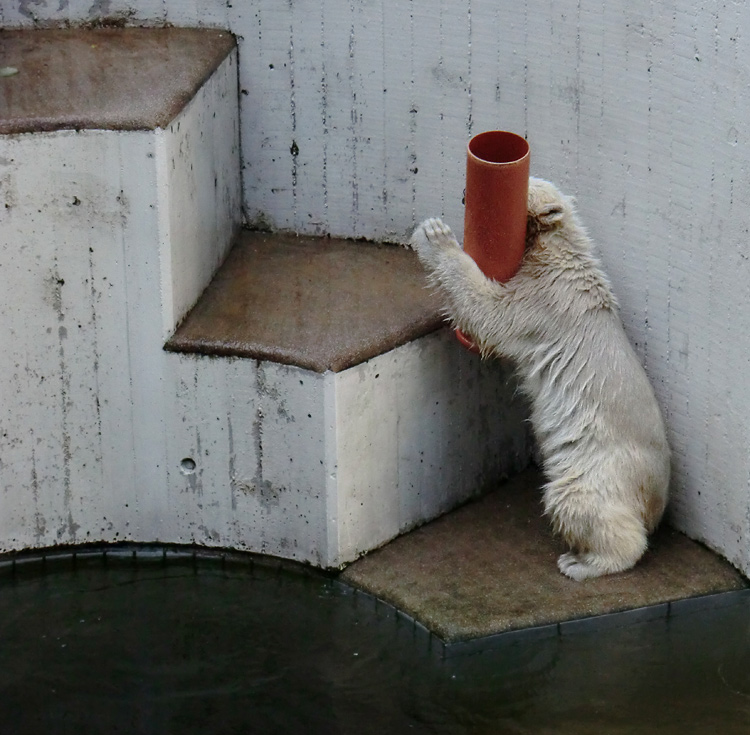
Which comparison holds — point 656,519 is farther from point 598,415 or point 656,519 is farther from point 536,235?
point 536,235

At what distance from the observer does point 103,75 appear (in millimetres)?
5898

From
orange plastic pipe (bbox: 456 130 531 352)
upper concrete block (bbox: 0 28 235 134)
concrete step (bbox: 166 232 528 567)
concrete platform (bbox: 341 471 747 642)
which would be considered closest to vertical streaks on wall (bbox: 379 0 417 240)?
concrete step (bbox: 166 232 528 567)

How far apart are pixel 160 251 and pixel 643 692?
243cm

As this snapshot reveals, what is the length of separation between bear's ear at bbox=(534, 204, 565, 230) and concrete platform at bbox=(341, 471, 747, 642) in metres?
1.32

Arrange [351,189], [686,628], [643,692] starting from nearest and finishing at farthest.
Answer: [643,692], [686,628], [351,189]

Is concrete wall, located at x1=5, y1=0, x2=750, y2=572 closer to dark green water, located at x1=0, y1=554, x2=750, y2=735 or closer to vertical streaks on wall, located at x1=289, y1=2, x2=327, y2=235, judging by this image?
vertical streaks on wall, located at x1=289, y1=2, x2=327, y2=235

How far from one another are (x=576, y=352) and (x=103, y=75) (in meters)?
2.23

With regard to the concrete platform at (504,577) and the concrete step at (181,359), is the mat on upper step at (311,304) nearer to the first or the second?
the concrete step at (181,359)

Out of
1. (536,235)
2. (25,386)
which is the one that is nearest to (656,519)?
(536,235)

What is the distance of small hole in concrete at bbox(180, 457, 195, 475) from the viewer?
19.3 ft

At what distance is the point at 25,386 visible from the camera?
5.75 m

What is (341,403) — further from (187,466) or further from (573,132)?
(573,132)

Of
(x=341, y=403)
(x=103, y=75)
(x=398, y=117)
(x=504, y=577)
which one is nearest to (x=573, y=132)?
(x=398, y=117)

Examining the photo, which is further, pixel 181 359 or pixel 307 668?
pixel 181 359
